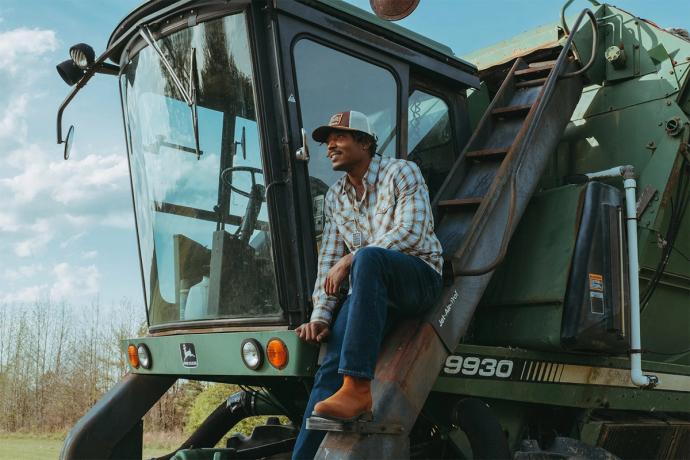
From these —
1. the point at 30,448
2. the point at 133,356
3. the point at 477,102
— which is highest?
the point at 477,102

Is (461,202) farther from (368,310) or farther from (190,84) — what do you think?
(190,84)

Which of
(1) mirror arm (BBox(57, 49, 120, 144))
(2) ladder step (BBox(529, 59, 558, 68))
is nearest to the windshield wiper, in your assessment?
(1) mirror arm (BBox(57, 49, 120, 144))

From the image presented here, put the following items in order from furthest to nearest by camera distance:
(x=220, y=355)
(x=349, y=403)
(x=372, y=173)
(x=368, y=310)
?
(x=220, y=355) < (x=372, y=173) < (x=368, y=310) < (x=349, y=403)

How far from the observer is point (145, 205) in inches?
181

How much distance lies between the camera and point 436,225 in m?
4.19

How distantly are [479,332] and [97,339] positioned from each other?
15.5 meters

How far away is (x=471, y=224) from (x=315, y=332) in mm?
1023

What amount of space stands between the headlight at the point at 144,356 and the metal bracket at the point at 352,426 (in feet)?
5.77

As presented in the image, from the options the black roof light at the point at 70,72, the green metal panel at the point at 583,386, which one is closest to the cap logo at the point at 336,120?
the green metal panel at the point at 583,386

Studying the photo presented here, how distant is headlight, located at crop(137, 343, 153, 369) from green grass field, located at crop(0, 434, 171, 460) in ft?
16.4

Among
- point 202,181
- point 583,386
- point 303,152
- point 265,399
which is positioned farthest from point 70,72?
point 583,386

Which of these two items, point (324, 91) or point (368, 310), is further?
point (324, 91)

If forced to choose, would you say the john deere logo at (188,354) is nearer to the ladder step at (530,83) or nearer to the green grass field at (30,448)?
the ladder step at (530,83)

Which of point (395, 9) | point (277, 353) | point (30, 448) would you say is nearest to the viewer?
point (277, 353)
